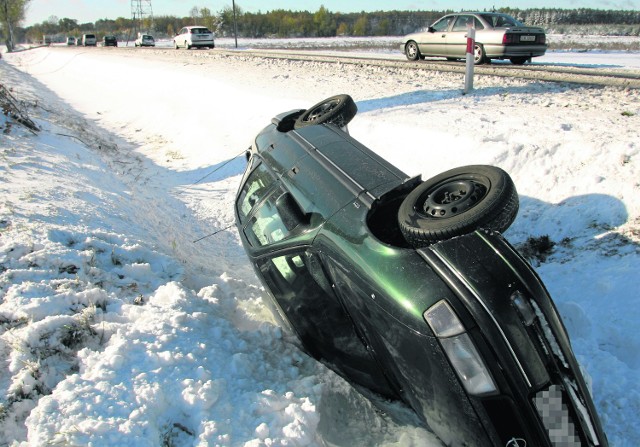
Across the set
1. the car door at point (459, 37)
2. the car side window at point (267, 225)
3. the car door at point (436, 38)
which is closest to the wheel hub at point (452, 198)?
the car side window at point (267, 225)

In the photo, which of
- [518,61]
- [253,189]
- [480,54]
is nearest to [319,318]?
[253,189]

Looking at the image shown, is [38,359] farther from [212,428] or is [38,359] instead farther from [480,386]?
[480,386]

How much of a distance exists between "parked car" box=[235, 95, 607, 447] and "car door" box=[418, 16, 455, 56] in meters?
13.2

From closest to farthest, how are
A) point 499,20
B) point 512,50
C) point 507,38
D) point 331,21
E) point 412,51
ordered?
point 507,38 → point 512,50 → point 499,20 → point 412,51 → point 331,21

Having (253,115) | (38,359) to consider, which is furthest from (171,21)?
(38,359)

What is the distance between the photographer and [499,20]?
1359 cm

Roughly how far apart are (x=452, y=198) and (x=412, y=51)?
15.5 metres

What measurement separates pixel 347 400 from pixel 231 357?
2.50ft

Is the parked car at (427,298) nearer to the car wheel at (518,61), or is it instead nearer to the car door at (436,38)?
the car wheel at (518,61)

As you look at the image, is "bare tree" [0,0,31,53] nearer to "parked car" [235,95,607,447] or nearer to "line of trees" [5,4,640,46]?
"line of trees" [5,4,640,46]

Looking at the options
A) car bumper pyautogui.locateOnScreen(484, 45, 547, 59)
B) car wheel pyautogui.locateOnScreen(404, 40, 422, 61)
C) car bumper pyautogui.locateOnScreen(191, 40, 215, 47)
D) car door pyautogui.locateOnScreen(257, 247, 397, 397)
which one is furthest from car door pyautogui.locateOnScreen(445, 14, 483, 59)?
car bumper pyautogui.locateOnScreen(191, 40, 215, 47)

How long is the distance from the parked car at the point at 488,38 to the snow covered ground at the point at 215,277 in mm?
4406

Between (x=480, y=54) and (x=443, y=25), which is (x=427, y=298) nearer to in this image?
(x=480, y=54)

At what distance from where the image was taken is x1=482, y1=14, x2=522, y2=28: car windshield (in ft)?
43.8
